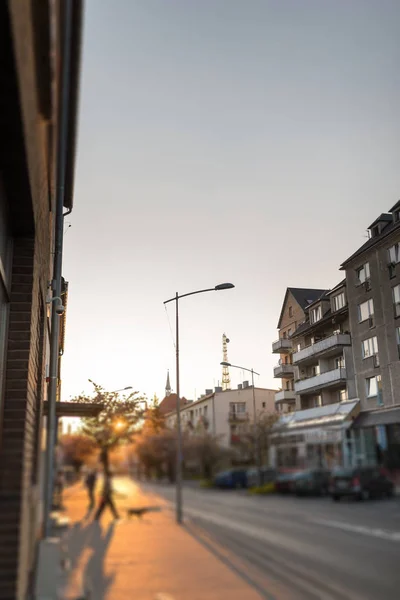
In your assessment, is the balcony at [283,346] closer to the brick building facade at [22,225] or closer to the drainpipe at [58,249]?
the drainpipe at [58,249]

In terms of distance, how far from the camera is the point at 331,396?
29.2ft

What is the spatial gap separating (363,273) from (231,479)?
903 cm

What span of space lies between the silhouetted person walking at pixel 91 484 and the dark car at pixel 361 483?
2.46 meters

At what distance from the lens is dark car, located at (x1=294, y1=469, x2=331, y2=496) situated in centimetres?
536

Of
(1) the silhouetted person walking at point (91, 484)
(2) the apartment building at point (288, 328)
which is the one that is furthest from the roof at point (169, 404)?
(2) the apartment building at point (288, 328)

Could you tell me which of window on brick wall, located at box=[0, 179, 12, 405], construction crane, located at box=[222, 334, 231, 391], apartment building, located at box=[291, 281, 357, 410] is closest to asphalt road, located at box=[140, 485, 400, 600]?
construction crane, located at box=[222, 334, 231, 391]

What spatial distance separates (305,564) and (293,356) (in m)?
4.78

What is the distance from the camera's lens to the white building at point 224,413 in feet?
18.8

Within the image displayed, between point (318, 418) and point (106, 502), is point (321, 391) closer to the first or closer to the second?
point (318, 418)

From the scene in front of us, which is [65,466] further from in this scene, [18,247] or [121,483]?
[18,247]

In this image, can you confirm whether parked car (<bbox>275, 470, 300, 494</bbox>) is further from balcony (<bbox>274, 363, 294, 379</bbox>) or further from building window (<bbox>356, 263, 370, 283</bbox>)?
building window (<bbox>356, 263, 370, 283</bbox>)

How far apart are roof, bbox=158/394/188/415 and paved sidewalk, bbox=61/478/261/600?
2.88 feet

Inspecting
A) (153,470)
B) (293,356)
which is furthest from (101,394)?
(293,356)

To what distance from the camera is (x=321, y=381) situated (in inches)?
377
